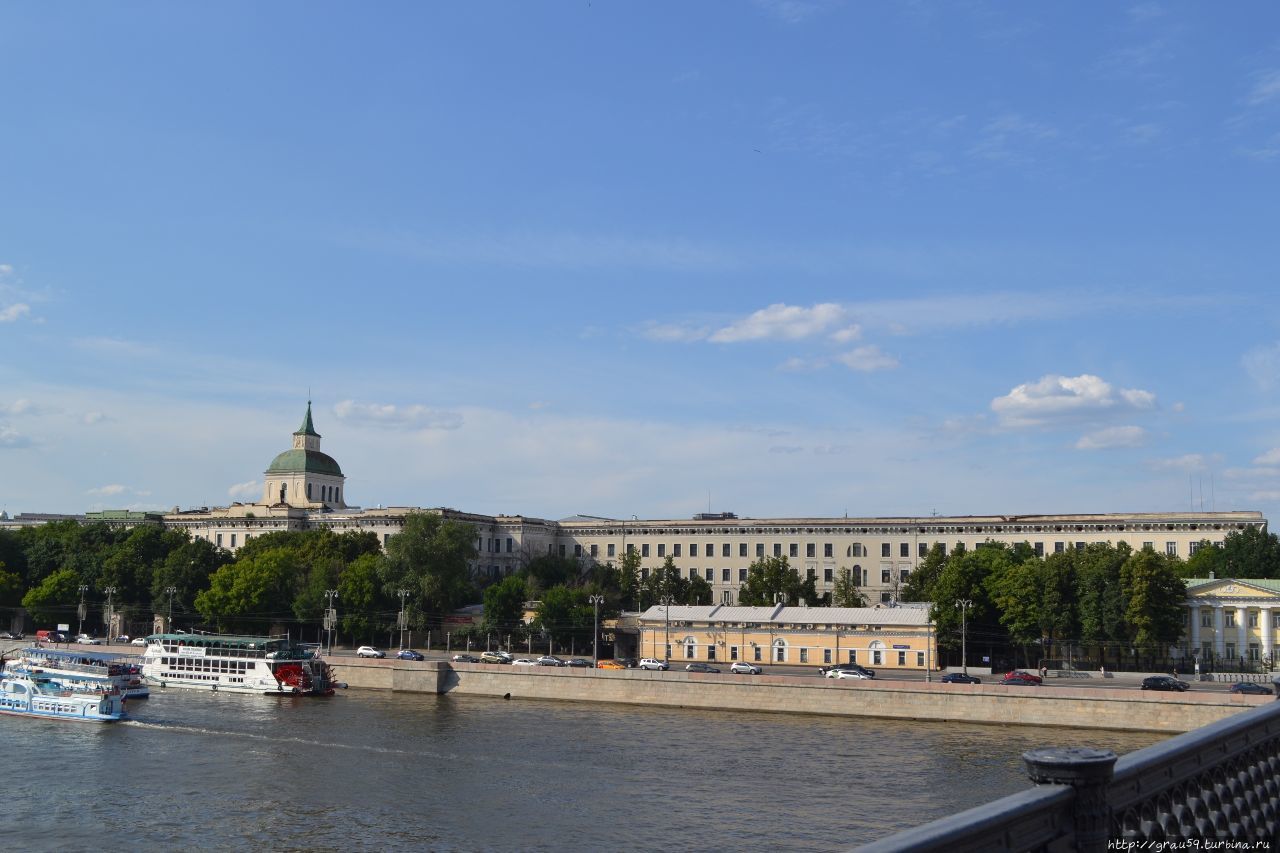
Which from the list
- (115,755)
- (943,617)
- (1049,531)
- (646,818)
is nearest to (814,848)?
(646,818)

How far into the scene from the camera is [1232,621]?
68.8 meters

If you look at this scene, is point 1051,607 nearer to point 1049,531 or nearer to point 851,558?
point 1049,531

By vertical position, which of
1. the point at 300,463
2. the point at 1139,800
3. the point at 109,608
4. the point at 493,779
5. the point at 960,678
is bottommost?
the point at 493,779

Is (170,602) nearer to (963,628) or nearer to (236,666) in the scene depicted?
(236,666)

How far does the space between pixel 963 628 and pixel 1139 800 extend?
60788mm

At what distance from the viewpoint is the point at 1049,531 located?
94.9 meters

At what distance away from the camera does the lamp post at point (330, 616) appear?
77.1m

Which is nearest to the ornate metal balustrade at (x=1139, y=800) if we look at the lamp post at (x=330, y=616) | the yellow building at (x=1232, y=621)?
the yellow building at (x=1232, y=621)

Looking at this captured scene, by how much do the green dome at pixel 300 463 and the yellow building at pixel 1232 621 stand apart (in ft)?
298

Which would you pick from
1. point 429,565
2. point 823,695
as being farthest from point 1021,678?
point 429,565

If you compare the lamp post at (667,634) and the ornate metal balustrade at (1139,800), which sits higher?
the ornate metal balustrade at (1139,800)

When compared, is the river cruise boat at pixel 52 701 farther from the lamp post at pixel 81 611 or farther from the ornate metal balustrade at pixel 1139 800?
the ornate metal balustrade at pixel 1139 800

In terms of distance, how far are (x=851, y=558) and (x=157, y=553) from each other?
6250cm

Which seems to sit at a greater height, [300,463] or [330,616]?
[300,463]
